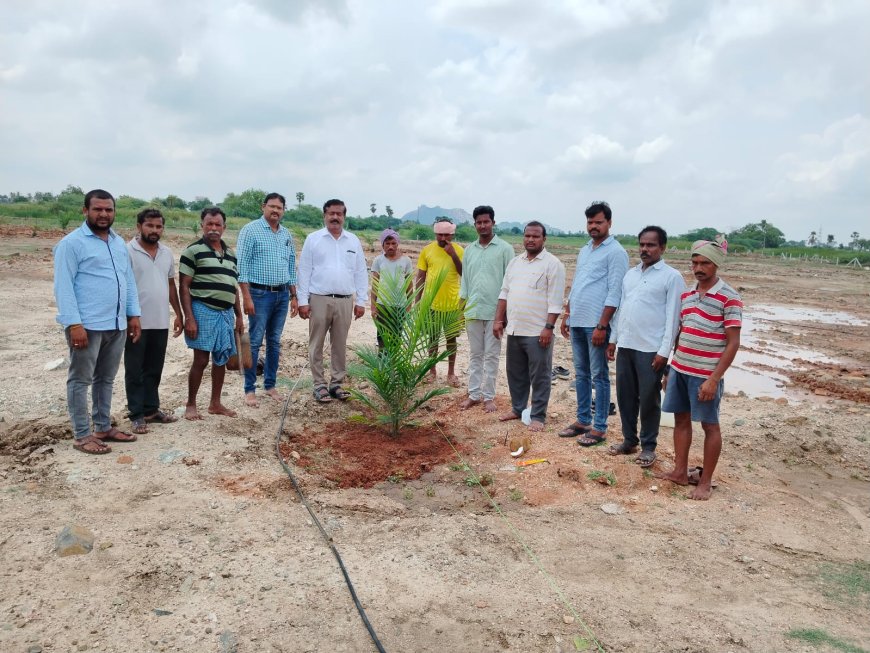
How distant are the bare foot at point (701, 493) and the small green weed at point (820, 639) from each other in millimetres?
1440

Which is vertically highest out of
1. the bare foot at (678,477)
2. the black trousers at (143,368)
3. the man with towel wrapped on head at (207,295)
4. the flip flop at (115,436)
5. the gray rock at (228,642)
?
the man with towel wrapped on head at (207,295)

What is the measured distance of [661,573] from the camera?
338cm

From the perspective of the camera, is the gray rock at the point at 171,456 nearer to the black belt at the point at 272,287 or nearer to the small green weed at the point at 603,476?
the black belt at the point at 272,287

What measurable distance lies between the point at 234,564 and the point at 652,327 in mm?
3317

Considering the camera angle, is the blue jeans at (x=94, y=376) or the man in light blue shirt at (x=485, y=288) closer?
the blue jeans at (x=94, y=376)

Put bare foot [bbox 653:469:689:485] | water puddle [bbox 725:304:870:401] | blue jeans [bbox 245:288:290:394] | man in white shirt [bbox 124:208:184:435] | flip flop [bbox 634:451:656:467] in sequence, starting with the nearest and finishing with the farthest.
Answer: bare foot [bbox 653:469:689:485] → flip flop [bbox 634:451:656:467] → man in white shirt [bbox 124:208:184:435] → blue jeans [bbox 245:288:290:394] → water puddle [bbox 725:304:870:401]

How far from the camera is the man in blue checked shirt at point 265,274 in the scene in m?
5.70

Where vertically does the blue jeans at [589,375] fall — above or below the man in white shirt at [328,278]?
below

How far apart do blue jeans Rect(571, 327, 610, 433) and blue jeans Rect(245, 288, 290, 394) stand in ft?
9.45

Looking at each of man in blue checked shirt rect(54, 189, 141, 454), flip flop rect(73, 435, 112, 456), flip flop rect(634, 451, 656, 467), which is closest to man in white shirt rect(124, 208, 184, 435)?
man in blue checked shirt rect(54, 189, 141, 454)

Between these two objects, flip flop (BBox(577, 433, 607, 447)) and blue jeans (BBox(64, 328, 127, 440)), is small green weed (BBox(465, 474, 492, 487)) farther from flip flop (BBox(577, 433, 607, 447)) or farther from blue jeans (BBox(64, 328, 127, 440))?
blue jeans (BBox(64, 328, 127, 440))

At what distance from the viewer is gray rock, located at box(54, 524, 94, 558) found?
3225 mm

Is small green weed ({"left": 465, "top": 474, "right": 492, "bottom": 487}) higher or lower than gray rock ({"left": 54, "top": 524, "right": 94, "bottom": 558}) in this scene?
lower

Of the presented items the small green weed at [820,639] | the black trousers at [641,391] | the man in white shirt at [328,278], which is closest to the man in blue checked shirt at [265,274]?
the man in white shirt at [328,278]
